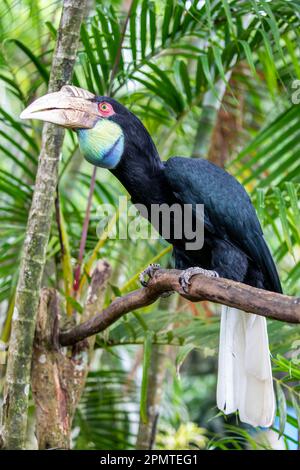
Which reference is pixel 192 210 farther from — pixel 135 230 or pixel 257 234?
pixel 135 230

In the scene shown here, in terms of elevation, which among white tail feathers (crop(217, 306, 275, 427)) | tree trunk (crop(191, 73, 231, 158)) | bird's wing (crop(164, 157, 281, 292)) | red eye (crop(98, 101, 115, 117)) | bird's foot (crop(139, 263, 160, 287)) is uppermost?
tree trunk (crop(191, 73, 231, 158))

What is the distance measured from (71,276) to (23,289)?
0.97ft

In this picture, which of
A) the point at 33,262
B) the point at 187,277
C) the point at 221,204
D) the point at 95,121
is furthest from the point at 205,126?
the point at 187,277

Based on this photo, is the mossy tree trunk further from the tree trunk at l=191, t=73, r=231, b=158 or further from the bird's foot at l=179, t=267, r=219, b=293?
the tree trunk at l=191, t=73, r=231, b=158

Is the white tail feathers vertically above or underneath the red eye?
underneath

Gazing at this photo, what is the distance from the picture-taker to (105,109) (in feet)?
7.15

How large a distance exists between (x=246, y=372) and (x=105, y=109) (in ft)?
3.13

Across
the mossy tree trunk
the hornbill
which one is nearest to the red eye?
the hornbill

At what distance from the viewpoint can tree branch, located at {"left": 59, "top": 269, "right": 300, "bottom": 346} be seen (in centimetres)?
157

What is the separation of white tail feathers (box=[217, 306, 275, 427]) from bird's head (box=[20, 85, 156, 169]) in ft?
2.22

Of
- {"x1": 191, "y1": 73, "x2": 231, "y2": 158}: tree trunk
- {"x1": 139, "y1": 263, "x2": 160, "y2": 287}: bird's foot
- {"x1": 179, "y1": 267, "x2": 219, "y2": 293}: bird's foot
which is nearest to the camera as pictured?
{"x1": 179, "y1": 267, "x2": 219, "y2": 293}: bird's foot

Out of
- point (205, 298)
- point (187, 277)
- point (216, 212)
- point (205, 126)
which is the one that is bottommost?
point (205, 298)

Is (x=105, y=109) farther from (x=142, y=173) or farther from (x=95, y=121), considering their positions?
(x=142, y=173)

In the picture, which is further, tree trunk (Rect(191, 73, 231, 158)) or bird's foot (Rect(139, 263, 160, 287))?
tree trunk (Rect(191, 73, 231, 158))
